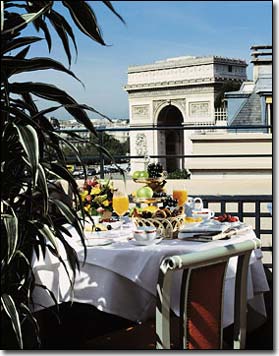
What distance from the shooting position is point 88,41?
2.24 metres

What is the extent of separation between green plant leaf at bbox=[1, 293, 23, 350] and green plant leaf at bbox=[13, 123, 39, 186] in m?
0.40

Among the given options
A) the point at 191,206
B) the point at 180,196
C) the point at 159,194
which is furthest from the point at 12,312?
the point at 191,206

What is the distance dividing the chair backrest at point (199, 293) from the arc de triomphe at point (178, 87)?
0.71 m

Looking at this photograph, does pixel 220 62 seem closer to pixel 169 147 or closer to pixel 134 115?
pixel 134 115

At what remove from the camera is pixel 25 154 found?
1685mm

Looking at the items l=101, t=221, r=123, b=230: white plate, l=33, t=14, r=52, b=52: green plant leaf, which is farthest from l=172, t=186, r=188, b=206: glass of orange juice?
l=33, t=14, r=52, b=52: green plant leaf

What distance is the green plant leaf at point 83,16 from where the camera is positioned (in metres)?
1.77

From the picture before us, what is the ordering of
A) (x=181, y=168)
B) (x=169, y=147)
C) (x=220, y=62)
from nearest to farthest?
1. (x=220, y=62)
2. (x=169, y=147)
3. (x=181, y=168)

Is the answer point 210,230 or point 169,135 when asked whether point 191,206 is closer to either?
point 210,230

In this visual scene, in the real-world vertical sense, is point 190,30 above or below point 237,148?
above

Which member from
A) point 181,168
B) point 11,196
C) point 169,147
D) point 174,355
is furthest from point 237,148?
point 11,196

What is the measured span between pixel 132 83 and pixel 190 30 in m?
0.33

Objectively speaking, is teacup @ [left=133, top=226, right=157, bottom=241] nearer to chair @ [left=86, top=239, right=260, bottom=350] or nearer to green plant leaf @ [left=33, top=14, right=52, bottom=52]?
chair @ [left=86, top=239, right=260, bottom=350]

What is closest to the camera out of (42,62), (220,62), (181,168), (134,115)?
(42,62)
